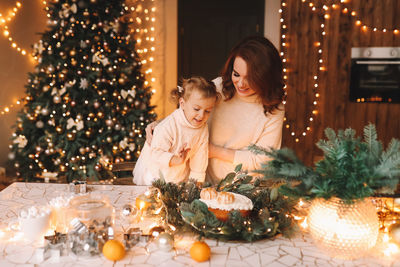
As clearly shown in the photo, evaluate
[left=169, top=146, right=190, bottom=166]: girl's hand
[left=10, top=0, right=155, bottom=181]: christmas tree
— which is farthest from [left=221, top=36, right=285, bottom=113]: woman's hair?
[left=10, top=0, right=155, bottom=181]: christmas tree

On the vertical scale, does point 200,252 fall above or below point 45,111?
below

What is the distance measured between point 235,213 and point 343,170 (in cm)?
38

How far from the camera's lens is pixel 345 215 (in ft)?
3.65

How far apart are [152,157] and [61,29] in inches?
97.7

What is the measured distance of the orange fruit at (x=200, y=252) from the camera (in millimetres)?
1139

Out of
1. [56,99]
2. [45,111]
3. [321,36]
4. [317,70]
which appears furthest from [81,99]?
[321,36]

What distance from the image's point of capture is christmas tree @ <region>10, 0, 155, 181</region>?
13.1ft

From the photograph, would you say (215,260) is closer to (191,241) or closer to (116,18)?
(191,241)

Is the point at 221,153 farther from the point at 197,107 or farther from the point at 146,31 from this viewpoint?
the point at 146,31

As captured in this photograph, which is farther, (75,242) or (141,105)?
(141,105)

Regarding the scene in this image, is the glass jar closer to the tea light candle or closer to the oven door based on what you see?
the tea light candle

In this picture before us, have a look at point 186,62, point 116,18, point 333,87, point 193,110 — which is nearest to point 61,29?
point 116,18

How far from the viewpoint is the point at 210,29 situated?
221 inches

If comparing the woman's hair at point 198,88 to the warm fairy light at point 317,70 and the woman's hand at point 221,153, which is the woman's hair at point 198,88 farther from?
the warm fairy light at point 317,70
